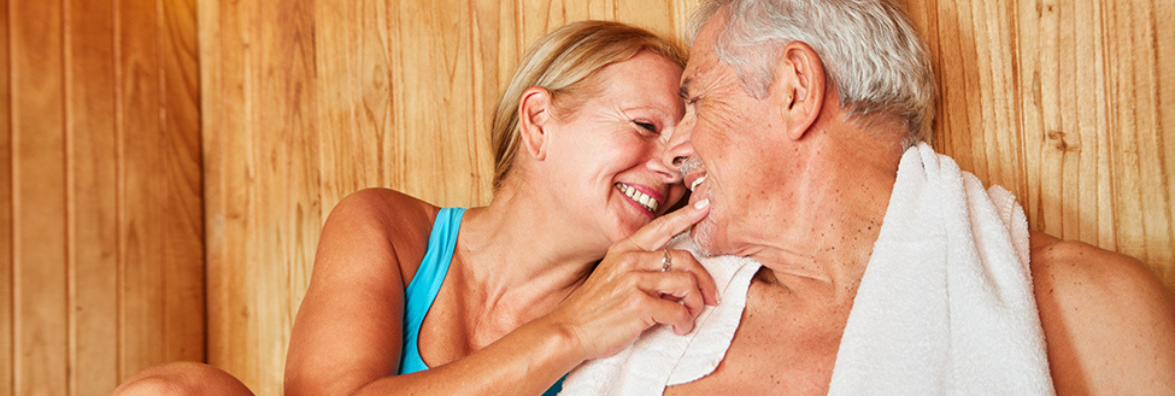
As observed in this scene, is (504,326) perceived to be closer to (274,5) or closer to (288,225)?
(288,225)

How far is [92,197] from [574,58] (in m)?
1.24

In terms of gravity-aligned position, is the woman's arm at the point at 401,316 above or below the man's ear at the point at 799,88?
below

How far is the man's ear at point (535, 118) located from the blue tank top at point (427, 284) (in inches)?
9.7


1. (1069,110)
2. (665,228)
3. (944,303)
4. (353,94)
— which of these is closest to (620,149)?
(665,228)

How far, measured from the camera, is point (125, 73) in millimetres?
1872

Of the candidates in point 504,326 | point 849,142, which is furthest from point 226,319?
point 849,142

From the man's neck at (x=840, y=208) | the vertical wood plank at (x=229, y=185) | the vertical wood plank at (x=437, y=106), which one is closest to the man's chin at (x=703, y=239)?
the man's neck at (x=840, y=208)

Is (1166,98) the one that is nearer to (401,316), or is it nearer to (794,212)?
(794,212)

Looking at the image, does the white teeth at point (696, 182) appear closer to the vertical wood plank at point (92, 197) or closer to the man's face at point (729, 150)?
the man's face at point (729, 150)

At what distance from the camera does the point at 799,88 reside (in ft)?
3.54

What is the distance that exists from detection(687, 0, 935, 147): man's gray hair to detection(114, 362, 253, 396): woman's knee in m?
0.89

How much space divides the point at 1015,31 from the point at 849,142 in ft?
1.35

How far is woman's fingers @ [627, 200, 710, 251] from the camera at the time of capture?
3.91ft

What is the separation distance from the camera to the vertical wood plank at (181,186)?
6.50 feet
